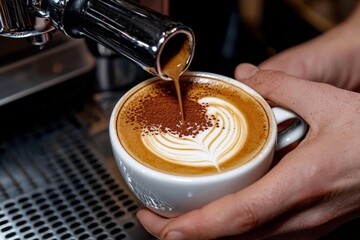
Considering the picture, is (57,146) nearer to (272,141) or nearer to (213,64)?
(272,141)

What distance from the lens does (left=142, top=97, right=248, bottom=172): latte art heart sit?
1.97ft

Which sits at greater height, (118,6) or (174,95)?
(118,6)

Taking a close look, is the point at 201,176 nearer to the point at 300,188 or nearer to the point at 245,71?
the point at 300,188

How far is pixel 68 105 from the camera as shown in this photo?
0.89 m

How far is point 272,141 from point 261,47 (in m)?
0.68

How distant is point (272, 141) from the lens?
2.00 ft

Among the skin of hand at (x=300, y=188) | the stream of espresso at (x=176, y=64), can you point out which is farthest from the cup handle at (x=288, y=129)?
the stream of espresso at (x=176, y=64)

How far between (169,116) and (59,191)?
0.21 metres

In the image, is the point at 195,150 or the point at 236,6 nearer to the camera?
the point at 195,150

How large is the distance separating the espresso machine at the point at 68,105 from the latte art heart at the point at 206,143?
0.31 feet

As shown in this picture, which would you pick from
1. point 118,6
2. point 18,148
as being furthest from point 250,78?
point 18,148

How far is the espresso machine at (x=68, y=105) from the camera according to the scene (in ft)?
1.78

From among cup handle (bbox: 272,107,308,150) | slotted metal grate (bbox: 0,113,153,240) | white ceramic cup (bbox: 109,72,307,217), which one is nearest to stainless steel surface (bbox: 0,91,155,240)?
slotted metal grate (bbox: 0,113,153,240)

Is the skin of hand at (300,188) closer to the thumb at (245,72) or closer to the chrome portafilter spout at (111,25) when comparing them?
the thumb at (245,72)
